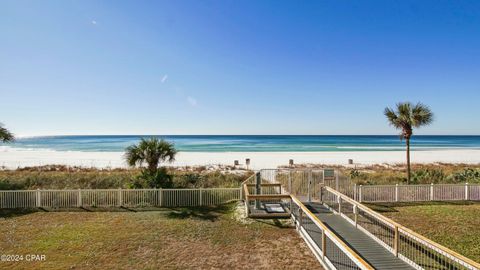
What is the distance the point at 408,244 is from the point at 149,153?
423 inches

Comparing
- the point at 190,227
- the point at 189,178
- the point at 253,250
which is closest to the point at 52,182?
the point at 189,178

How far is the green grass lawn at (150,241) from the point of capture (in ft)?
20.0

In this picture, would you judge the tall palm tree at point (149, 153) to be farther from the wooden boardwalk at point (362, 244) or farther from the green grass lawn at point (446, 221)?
the green grass lawn at point (446, 221)

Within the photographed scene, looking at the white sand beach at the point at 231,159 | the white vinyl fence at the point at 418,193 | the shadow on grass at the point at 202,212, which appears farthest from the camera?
the white sand beach at the point at 231,159

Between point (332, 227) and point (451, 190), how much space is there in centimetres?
848

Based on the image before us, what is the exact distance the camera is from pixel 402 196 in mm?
11977

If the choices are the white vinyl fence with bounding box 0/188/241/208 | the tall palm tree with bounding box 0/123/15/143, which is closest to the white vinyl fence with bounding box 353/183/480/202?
the white vinyl fence with bounding box 0/188/241/208

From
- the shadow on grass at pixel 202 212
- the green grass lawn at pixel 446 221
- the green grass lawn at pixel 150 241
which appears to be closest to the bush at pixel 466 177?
the green grass lawn at pixel 446 221

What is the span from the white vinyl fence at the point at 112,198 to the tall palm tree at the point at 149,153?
4.93 ft

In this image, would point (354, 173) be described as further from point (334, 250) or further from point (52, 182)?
point (52, 182)

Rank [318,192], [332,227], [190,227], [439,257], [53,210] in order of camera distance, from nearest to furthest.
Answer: [439,257] → [332,227] → [190,227] → [53,210] → [318,192]

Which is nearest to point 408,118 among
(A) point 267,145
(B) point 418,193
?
(B) point 418,193

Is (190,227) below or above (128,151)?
below

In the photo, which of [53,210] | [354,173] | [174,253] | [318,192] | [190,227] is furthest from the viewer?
[354,173]
